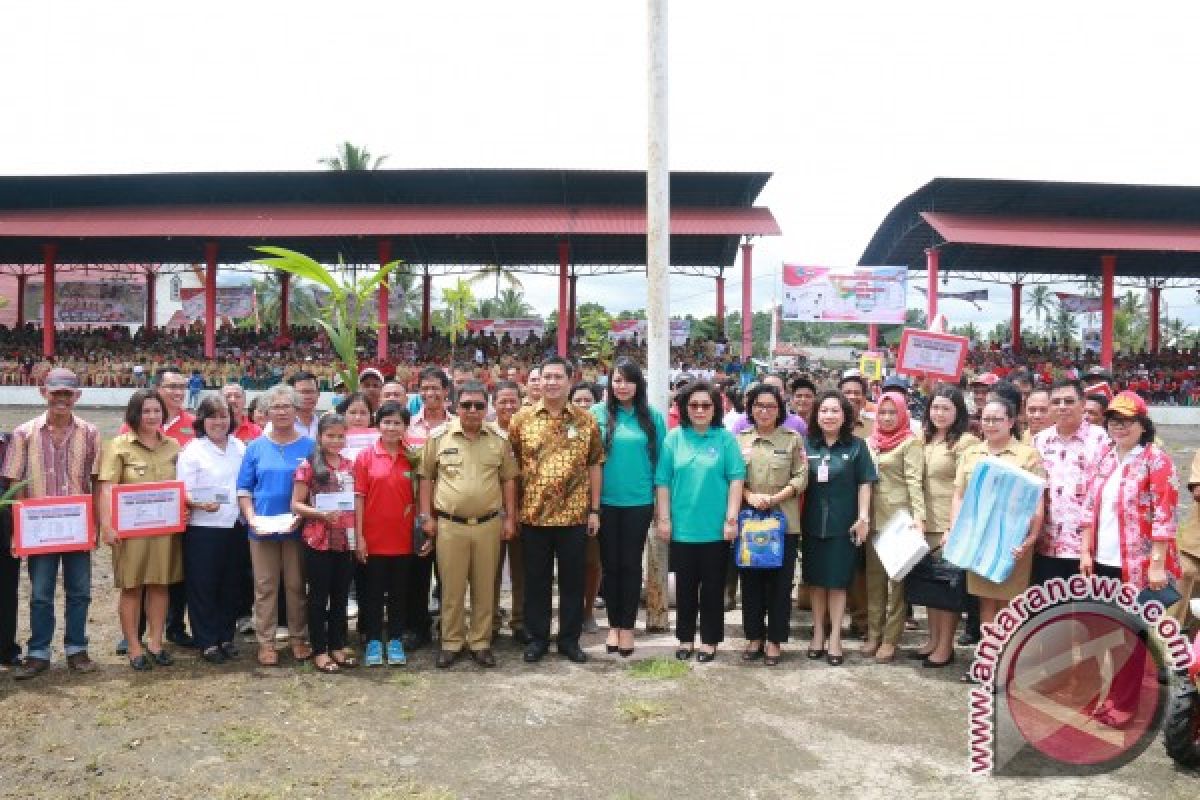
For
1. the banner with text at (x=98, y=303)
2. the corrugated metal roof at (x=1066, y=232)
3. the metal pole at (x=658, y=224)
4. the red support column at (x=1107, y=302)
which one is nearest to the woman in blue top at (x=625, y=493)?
the metal pole at (x=658, y=224)

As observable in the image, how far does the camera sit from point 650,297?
5.91 metres

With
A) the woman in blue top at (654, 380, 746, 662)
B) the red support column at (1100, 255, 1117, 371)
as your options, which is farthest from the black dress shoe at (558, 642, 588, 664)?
the red support column at (1100, 255, 1117, 371)

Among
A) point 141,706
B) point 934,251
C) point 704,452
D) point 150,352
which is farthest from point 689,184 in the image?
point 141,706

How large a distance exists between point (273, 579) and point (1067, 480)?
433 centimetres

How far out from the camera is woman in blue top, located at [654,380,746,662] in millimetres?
4863

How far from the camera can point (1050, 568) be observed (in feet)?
14.7

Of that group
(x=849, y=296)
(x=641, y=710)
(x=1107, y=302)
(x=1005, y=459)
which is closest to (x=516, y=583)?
(x=641, y=710)

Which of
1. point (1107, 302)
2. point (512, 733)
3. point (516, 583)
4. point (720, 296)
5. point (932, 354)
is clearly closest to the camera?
point (512, 733)

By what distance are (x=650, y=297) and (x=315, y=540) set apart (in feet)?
9.00

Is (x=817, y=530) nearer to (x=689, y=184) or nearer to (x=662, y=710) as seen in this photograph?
(x=662, y=710)

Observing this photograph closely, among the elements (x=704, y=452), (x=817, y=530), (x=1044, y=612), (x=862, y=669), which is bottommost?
(x=862, y=669)

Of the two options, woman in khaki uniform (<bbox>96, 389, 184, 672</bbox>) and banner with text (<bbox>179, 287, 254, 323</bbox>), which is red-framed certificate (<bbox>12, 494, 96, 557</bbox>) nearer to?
woman in khaki uniform (<bbox>96, 389, 184, 672</bbox>)

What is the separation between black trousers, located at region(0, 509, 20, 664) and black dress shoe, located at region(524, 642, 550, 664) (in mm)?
2823

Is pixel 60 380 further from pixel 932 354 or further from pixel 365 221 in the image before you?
pixel 365 221
